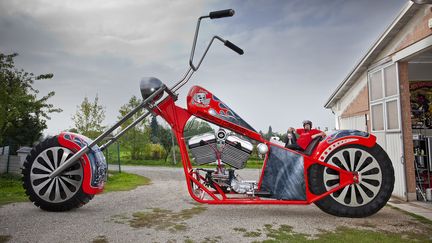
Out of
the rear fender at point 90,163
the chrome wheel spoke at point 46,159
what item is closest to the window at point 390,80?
the rear fender at point 90,163

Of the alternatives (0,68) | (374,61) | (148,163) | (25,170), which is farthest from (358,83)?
(148,163)

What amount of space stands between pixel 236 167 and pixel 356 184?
1.94 meters

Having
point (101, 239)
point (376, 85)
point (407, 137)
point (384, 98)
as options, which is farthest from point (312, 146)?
point (376, 85)

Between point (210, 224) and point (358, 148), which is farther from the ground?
point (358, 148)

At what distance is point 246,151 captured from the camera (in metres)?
5.45

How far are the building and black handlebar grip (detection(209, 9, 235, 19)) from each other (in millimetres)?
4029

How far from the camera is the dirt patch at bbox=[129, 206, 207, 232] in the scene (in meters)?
4.78

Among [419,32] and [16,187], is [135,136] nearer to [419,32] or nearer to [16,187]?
[16,187]

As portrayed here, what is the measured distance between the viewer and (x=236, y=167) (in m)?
5.47

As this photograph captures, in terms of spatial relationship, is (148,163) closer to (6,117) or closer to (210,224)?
(6,117)

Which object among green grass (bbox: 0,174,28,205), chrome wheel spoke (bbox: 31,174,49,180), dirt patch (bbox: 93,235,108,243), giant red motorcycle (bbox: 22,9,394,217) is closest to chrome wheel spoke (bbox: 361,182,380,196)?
giant red motorcycle (bbox: 22,9,394,217)

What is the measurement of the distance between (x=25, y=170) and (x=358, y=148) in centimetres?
552

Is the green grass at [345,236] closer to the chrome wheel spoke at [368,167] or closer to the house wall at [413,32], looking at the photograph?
the chrome wheel spoke at [368,167]

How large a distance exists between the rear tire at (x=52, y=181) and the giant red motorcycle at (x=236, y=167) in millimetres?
15
